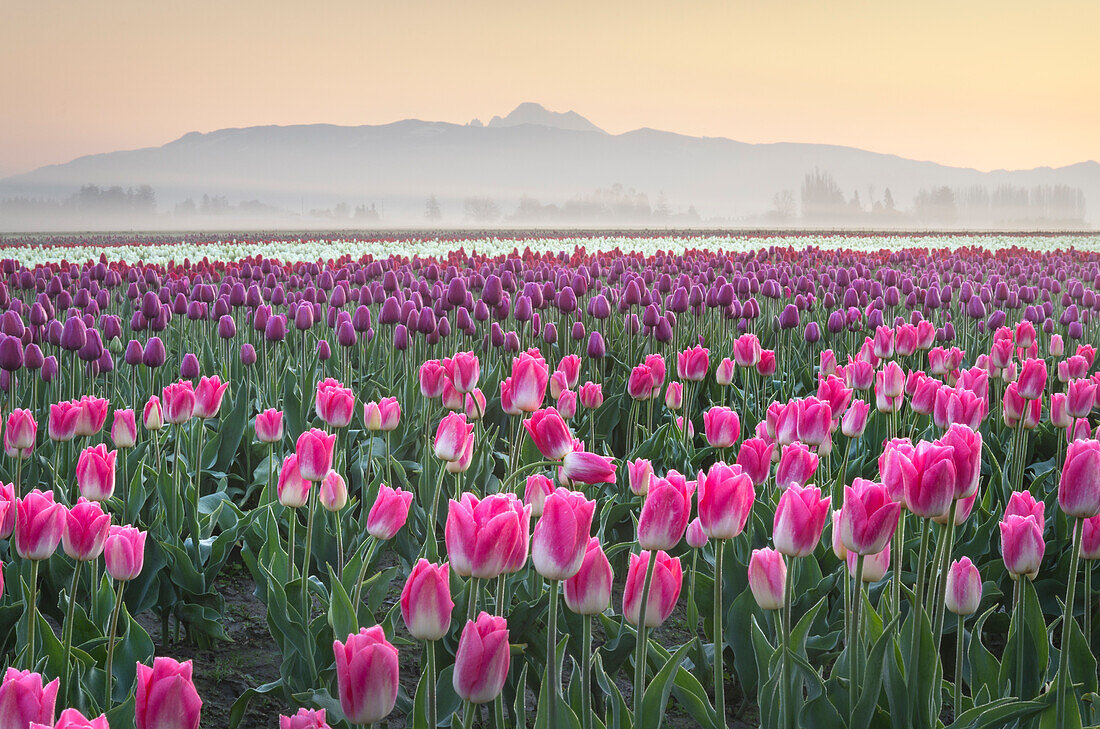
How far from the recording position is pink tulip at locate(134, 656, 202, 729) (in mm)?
1275

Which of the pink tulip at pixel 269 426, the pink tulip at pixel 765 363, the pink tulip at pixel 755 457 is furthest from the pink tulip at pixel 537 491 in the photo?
the pink tulip at pixel 765 363

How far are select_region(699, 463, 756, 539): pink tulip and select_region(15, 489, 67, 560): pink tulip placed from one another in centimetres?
132

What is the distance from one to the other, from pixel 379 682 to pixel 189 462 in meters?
3.24

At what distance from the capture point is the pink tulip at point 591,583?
1.56 metres

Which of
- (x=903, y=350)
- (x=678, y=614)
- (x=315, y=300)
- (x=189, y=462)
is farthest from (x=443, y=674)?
(x=315, y=300)

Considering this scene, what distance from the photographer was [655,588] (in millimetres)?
1701

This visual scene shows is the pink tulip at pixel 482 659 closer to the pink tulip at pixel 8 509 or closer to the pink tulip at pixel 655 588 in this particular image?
the pink tulip at pixel 655 588

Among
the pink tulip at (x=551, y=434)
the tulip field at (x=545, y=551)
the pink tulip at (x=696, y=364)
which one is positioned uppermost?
the pink tulip at (x=551, y=434)

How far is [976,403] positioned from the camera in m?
2.72

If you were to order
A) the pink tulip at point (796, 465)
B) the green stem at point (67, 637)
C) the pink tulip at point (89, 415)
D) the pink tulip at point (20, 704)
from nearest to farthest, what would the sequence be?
the pink tulip at point (20, 704), the green stem at point (67, 637), the pink tulip at point (796, 465), the pink tulip at point (89, 415)

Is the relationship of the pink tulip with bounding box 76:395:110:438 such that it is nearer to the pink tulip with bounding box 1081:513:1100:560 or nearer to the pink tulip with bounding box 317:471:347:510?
the pink tulip with bounding box 317:471:347:510

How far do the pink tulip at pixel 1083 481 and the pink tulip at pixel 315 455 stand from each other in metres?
1.70

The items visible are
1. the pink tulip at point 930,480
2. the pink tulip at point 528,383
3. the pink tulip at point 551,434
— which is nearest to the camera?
the pink tulip at point 930,480

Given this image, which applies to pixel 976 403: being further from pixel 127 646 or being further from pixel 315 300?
pixel 315 300
